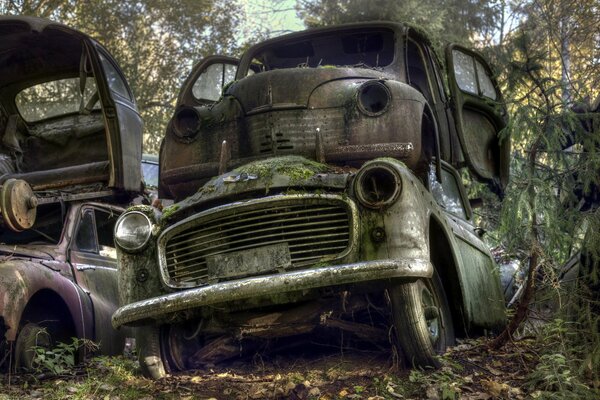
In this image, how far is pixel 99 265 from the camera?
6.41 m

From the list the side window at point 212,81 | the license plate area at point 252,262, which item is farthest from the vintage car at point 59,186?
the license plate area at point 252,262

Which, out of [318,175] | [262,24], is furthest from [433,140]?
[262,24]

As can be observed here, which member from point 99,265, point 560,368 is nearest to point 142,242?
point 99,265

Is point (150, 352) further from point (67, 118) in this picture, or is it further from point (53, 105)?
point (53, 105)

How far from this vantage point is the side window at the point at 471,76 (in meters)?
6.34

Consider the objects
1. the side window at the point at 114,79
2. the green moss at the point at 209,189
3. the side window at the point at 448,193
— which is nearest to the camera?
the green moss at the point at 209,189

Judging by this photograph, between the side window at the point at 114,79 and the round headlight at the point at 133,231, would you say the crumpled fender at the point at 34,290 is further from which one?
the side window at the point at 114,79

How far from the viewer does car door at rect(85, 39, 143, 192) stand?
6820 mm

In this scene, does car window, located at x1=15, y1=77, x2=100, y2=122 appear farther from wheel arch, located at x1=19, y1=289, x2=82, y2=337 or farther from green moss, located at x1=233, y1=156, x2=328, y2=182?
green moss, located at x1=233, y1=156, x2=328, y2=182

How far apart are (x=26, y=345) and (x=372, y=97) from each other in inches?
125

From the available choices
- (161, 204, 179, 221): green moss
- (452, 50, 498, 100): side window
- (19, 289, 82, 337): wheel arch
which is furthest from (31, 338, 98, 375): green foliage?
(452, 50, 498, 100): side window

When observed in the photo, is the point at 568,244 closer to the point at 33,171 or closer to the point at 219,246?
the point at 219,246

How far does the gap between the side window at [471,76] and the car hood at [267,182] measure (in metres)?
2.46

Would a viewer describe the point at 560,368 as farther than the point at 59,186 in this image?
No
